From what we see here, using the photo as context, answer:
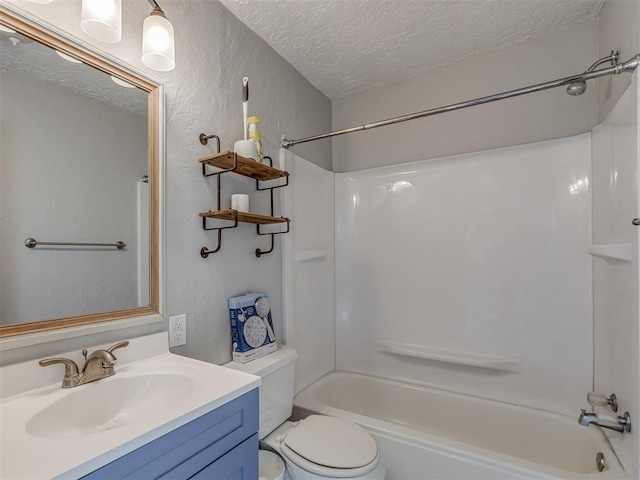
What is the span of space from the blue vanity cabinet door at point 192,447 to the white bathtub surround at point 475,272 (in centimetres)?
112

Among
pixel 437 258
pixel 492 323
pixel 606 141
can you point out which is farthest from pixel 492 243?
pixel 606 141

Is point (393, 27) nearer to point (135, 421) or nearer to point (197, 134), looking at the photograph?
point (197, 134)

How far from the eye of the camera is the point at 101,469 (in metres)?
0.64

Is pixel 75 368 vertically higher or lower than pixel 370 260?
lower

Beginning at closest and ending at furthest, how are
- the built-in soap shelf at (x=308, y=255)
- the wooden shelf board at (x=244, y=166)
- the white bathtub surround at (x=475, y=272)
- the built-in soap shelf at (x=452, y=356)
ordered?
the wooden shelf board at (x=244, y=166)
the white bathtub surround at (x=475, y=272)
the built-in soap shelf at (x=452, y=356)
the built-in soap shelf at (x=308, y=255)

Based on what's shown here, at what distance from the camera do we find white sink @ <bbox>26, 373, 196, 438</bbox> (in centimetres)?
85

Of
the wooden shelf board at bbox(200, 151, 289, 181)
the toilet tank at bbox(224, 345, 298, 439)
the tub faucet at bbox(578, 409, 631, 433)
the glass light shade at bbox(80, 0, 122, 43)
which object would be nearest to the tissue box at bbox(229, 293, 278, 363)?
the toilet tank at bbox(224, 345, 298, 439)

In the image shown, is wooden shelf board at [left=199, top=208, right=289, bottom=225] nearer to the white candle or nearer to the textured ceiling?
the white candle

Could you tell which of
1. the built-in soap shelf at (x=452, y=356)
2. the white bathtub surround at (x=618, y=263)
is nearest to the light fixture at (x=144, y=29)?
the white bathtub surround at (x=618, y=263)

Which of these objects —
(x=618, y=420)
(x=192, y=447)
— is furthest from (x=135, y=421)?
(x=618, y=420)

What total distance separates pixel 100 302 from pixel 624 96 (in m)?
2.07

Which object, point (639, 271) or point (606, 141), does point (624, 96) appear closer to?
point (606, 141)

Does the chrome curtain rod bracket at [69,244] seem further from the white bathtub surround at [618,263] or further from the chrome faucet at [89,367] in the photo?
the white bathtub surround at [618,263]

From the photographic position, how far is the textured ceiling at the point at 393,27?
160 centimetres
